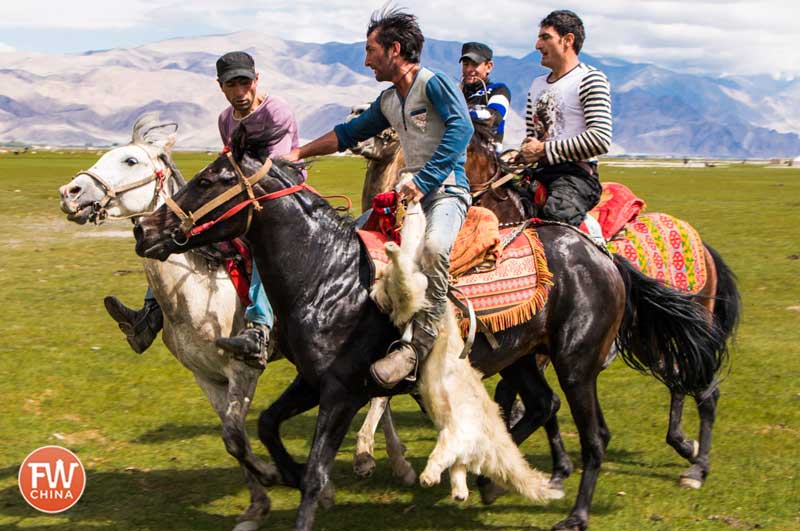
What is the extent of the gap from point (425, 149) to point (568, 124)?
164cm

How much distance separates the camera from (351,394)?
17.3ft

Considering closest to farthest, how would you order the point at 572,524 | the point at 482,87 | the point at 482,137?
the point at 572,524
the point at 482,137
the point at 482,87

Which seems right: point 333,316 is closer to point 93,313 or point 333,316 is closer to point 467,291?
point 467,291

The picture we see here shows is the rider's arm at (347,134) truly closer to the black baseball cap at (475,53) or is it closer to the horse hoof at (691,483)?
the black baseball cap at (475,53)

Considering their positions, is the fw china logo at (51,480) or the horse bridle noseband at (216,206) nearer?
the horse bridle noseband at (216,206)

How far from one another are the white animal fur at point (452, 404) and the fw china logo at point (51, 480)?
2.85 metres

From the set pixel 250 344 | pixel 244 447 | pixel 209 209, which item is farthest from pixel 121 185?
pixel 244 447

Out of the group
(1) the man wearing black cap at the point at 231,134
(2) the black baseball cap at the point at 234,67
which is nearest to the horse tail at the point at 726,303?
(1) the man wearing black cap at the point at 231,134

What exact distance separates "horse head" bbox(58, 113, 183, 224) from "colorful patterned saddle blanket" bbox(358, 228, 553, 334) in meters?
Answer: 1.69

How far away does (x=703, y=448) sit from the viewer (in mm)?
6977

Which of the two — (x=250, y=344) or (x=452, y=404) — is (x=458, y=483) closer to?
(x=452, y=404)

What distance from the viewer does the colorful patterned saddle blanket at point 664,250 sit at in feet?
23.2

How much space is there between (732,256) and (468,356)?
13989 mm

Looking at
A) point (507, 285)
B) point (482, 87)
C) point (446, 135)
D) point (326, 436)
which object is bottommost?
point (326, 436)
